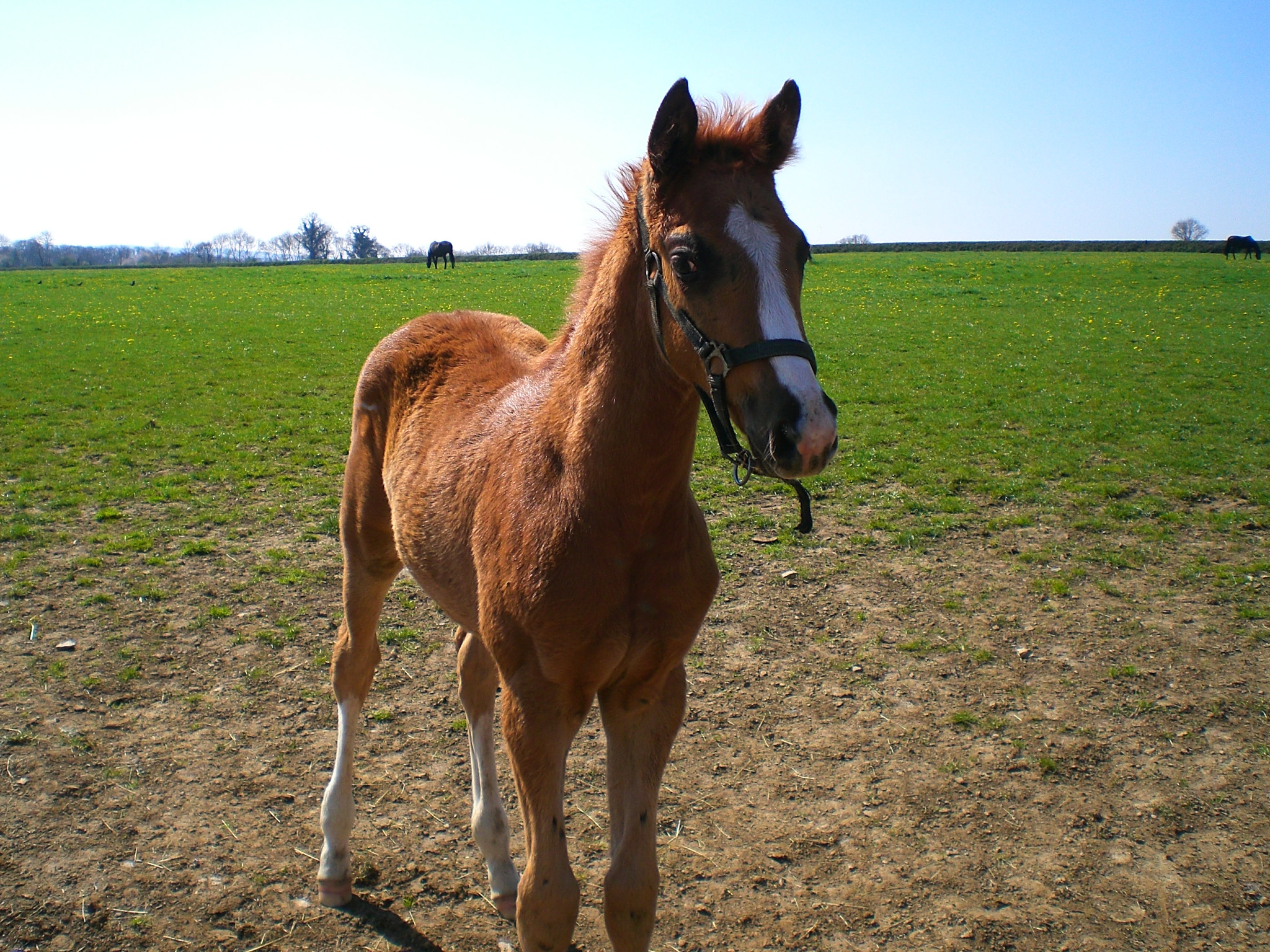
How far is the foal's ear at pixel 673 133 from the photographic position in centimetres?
215

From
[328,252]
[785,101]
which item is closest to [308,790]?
[785,101]

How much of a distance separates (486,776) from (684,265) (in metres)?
2.28

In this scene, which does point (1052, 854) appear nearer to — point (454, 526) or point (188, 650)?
point (454, 526)

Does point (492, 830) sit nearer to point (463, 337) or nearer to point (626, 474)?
point (626, 474)

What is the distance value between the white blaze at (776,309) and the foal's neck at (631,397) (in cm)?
37

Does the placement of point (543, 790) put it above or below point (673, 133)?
below

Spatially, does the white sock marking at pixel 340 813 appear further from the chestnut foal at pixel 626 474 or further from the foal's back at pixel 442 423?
the foal's back at pixel 442 423

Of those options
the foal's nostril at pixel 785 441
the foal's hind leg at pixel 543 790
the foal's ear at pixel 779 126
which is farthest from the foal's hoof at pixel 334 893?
the foal's ear at pixel 779 126

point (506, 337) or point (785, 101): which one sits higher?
point (785, 101)

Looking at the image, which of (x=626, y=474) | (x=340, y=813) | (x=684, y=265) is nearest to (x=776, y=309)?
(x=684, y=265)

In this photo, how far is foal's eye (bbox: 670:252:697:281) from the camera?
213 cm

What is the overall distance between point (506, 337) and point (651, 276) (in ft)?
6.07

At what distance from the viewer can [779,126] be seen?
233 cm

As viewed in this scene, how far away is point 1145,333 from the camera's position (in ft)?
62.5
